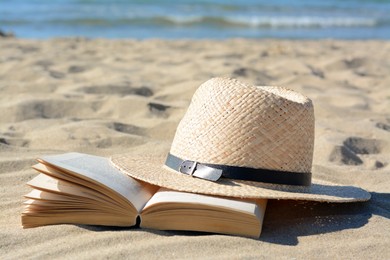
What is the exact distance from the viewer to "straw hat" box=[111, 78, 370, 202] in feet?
8.04

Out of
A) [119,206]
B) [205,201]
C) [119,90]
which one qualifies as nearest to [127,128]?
[119,90]

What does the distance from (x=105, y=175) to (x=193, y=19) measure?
1251cm

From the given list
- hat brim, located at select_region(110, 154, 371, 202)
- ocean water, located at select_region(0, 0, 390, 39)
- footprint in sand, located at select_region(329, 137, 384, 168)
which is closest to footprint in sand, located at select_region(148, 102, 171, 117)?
footprint in sand, located at select_region(329, 137, 384, 168)

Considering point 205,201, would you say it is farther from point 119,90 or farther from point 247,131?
point 119,90

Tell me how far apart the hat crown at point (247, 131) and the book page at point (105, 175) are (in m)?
0.21

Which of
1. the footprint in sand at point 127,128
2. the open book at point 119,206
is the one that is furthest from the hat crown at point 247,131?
the footprint in sand at point 127,128

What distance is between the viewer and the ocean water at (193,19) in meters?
12.5

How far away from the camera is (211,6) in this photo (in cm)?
1797

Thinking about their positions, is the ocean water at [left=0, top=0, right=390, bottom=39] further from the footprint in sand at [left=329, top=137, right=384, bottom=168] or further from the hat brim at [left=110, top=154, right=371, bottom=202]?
the hat brim at [left=110, top=154, right=371, bottom=202]

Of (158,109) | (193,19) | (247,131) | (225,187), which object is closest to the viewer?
(225,187)

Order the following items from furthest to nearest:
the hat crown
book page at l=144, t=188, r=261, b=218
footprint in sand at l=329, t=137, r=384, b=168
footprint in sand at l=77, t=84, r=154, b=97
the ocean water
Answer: the ocean water → footprint in sand at l=77, t=84, r=154, b=97 → footprint in sand at l=329, t=137, r=384, b=168 → the hat crown → book page at l=144, t=188, r=261, b=218

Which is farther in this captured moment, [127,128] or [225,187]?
[127,128]

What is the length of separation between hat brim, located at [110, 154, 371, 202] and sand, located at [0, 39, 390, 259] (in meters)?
0.07

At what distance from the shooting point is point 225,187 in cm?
238
